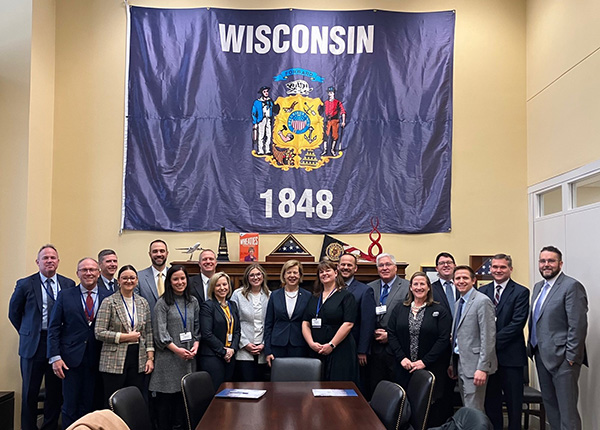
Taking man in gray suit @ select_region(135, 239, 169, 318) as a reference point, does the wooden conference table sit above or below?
below

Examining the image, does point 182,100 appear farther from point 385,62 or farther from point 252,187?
point 385,62

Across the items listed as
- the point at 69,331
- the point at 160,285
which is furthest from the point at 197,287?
the point at 69,331

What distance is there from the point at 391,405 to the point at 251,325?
192 centimetres

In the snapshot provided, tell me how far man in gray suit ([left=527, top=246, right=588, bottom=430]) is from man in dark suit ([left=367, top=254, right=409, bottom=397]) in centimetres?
116

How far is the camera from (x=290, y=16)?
703cm

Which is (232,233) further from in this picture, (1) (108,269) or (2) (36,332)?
(2) (36,332)

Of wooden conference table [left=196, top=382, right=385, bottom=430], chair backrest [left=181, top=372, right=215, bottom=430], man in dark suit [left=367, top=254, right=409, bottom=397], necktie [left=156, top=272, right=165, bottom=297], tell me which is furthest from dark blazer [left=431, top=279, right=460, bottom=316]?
necktie [left=156, top=272, right=165, bottom=297]

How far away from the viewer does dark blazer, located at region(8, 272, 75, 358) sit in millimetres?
5242

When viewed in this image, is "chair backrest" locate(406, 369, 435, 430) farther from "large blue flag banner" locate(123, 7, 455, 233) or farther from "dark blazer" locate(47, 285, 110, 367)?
"large blue flag banner" locate(123, 7, 455, 233)

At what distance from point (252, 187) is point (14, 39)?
2.90 metres

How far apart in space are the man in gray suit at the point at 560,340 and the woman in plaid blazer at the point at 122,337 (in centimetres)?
313

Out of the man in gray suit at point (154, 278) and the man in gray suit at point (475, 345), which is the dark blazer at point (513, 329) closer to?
the man in gray suit at point (475, 345)

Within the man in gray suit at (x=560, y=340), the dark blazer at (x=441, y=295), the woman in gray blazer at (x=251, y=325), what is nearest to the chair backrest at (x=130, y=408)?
the woman in gray blazer at (x=251, y=325)

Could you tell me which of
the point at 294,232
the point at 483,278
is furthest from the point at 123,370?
the point at 483,278
